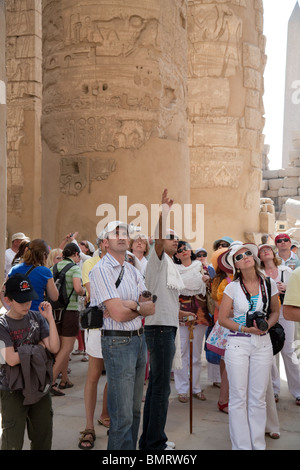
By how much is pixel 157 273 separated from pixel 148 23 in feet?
16.4

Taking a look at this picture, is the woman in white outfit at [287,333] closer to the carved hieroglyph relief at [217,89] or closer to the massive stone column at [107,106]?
the massive stone column at [107,106]

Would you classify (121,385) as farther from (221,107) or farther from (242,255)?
(221,107)

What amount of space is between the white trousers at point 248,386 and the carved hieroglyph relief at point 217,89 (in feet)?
30.6

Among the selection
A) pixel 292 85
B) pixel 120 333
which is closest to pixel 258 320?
pixel 120 333

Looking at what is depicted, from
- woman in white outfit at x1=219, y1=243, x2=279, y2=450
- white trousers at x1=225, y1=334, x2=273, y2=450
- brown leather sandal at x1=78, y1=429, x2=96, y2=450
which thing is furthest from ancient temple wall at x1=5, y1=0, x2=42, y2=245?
white trousers at x1=225, y1=334, x2=273, y2=450

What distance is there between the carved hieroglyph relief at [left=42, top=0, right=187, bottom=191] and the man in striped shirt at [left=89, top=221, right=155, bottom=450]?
15.5ft

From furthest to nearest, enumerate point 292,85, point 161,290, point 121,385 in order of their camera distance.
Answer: point 292,85 → point 161,290 → point 121,385

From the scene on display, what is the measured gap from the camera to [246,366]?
4.39 meters

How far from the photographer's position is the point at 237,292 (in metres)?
4.52

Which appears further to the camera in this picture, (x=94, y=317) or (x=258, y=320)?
(x=258, y=320)

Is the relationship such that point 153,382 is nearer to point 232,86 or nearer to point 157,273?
point 157,273

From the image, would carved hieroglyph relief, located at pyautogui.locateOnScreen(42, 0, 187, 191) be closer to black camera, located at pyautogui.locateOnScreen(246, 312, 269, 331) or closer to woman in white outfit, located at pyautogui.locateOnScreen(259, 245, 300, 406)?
woman in white outfit, located at pyautogui.locateOnScreen(259, 245, 300, 406)

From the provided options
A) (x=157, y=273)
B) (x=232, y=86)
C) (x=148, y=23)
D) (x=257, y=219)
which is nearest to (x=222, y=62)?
(x=232, y=86)

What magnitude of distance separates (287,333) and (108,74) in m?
4.43
